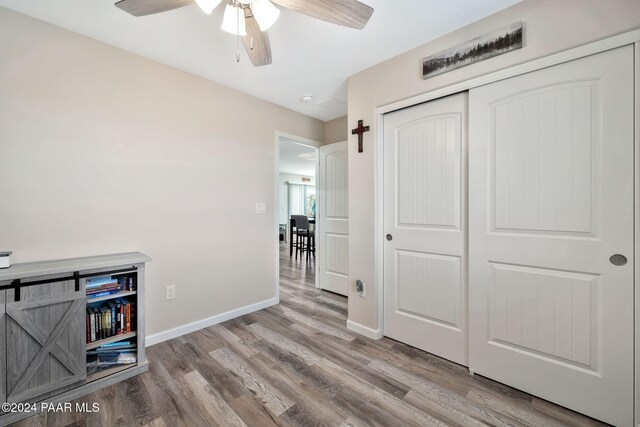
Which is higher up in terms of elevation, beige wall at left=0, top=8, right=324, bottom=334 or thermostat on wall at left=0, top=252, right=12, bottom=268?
beige wall at left=0, top=8, right=324, bottom=334

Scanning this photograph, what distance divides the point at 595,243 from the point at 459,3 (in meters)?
1.58

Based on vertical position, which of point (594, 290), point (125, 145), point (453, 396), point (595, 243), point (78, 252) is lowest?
point (453, 396)

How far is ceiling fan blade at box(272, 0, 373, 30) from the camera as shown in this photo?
49.3 inches

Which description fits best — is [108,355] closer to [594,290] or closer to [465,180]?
[465,180]

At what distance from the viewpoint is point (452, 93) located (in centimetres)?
187

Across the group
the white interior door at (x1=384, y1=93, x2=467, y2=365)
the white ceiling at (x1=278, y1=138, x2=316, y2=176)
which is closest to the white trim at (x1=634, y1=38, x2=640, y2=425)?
the white interior door at (x1=384, y1=93, x2=467, y2=365)

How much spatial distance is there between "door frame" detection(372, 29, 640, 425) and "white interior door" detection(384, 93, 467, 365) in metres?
0.05

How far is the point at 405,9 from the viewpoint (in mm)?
1626

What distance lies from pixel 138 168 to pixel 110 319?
114 centimetres

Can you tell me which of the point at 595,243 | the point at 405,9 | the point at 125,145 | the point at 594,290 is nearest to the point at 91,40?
the point at 125,145

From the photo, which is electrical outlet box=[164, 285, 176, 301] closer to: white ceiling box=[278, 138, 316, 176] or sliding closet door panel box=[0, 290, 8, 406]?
sliding closet door panel box=[0, 290, 8, 406]

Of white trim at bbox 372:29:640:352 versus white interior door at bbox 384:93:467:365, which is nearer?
white trim at bbox 372:29:640:352

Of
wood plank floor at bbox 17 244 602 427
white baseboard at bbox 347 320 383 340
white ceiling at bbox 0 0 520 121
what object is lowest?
wood plank floor at bbox 17 244 602 427

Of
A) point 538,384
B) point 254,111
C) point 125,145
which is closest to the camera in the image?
point 538,384
